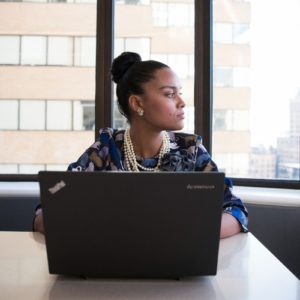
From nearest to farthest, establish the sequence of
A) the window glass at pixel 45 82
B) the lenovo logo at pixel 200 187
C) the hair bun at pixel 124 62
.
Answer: the lenovo logo at pixel 200 187, the hair bun at pixel 124 62, the window glass at pixel 45 82

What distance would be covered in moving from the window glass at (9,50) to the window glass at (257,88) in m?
1.35

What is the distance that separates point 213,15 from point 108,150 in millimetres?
1324

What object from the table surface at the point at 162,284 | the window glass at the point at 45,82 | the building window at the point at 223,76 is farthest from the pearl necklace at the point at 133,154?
the window glass at the point at 45,82

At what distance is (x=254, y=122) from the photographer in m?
2.38

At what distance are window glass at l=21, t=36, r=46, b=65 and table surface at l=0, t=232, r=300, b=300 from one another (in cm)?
201

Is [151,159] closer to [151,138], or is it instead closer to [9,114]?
[151,138]

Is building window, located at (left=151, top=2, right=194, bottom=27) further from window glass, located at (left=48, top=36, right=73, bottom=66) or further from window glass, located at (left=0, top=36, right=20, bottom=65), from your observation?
window glass, located at (left=0, top=36, right=20, bottom=65)

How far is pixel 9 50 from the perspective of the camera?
8.84ft

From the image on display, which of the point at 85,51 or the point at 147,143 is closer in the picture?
the point at 147,143

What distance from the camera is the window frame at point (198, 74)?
2.41 m

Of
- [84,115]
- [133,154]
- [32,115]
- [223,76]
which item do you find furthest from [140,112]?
[32,115]

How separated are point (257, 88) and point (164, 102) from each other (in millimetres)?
1050

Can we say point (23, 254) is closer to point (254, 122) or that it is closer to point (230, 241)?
point (230, 241)

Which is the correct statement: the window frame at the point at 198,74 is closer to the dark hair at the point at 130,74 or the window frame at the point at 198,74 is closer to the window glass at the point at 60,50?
the window glass at the point at 60,50
